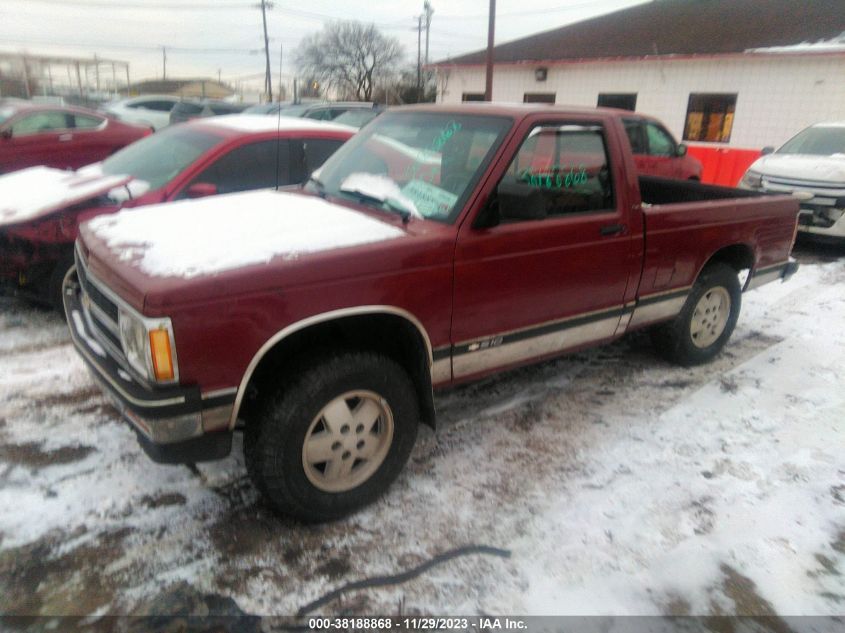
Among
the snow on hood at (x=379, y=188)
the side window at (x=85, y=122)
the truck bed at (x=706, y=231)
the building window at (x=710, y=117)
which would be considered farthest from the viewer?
the building window at (x=710, y=117)

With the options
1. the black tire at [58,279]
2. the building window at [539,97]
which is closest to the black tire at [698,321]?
the black tire at [58,279]

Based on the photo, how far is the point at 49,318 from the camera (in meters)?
5.26

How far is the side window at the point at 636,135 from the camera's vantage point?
8.63m

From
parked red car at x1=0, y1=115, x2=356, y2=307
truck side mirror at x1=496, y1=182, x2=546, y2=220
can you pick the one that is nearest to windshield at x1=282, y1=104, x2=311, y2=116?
parked red car at x1=0, y1=115, x2=356, y2=307

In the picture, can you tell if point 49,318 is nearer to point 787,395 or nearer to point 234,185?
point 234,185

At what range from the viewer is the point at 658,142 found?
905cm

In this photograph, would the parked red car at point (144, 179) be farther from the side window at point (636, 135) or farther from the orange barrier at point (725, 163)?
the orange barrier at point (725, 163)

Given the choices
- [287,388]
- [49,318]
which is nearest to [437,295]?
[287,388]

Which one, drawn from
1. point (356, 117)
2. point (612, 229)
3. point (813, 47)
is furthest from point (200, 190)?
point (813, 47)

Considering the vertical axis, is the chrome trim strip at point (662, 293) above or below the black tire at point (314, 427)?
above

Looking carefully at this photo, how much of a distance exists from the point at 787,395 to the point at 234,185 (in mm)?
4568

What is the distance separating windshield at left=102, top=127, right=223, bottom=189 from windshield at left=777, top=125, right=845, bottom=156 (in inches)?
340

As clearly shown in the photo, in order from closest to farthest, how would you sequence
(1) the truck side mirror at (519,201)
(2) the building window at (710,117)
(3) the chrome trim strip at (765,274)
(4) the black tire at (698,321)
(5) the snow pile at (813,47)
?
1. (1) the truck side mirror at (519,201)
2. (4) the black tire at (698,321)
3. (3) the chrome trim strip at (765,274)
4. (5) the snow pile at (813,47)
5. (2) the building window at (710,117)

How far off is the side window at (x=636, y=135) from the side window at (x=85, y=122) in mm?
8438
